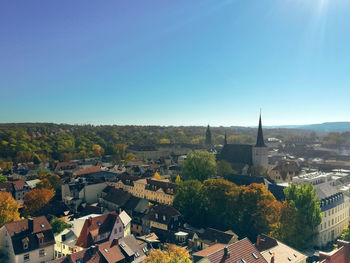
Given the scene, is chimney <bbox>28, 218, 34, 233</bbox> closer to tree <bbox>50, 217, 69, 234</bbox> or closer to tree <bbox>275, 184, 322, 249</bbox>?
tree <bbox>50, 217, 69, 234</bbox>

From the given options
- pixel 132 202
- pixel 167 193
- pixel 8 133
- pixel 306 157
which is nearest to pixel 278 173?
pixel 167 193

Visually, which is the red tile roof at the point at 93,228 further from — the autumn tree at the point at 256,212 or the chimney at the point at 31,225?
the autumn tree at the point at 256,212

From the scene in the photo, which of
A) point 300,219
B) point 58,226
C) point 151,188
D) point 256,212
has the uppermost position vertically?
point 300,219

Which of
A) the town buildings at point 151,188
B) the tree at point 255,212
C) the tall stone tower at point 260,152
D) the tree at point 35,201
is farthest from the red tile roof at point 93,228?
the tall stone tower at point 260,152

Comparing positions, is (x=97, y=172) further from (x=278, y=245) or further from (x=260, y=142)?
(x=278, y=245)

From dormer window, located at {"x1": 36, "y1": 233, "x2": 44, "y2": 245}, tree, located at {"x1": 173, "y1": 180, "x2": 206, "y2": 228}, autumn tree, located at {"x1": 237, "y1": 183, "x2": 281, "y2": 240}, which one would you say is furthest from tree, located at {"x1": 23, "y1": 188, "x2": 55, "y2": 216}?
autumn tree, located at {"x1": 237, "y1": 183, "x2": 281, "y2": 240}

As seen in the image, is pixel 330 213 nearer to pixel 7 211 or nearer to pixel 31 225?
pixel 31 225

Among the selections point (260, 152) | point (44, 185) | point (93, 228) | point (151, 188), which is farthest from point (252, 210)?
point (44, 185)
